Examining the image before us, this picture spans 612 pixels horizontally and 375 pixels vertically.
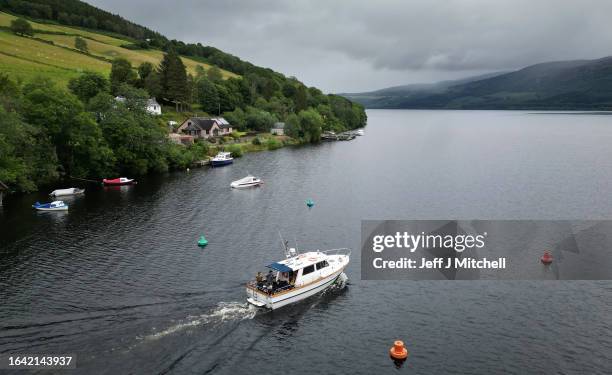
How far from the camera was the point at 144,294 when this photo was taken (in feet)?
161

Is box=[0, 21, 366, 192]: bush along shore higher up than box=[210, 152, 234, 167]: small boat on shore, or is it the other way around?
box=[0, 21, 366, 192]: bush along shore

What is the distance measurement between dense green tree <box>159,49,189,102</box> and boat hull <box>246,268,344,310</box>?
498ft

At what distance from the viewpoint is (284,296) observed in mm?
47656

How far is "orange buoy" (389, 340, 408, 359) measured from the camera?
127ft

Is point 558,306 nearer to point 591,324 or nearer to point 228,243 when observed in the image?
point 591,324

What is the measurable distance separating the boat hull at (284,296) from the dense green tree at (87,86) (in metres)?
119

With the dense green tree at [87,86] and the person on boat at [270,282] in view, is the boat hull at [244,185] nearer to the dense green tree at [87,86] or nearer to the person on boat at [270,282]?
the person on boat at [270,282]

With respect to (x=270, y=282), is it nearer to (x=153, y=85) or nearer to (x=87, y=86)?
(x=87, y=86)

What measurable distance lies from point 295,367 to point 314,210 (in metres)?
49.0

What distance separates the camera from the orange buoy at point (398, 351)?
3862 centimetres

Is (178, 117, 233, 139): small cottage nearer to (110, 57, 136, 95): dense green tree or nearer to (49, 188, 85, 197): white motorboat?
(110, 57, 136, 95): dense green tree

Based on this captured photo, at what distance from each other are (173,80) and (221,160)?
6626cm

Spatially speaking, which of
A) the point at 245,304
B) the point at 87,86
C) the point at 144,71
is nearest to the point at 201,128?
the point at 87,86

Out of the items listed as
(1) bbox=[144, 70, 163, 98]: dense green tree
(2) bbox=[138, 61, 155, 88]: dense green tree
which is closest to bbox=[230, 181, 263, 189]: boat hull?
(1) bbox=[144, 70, 163, 98]: dense green tree
